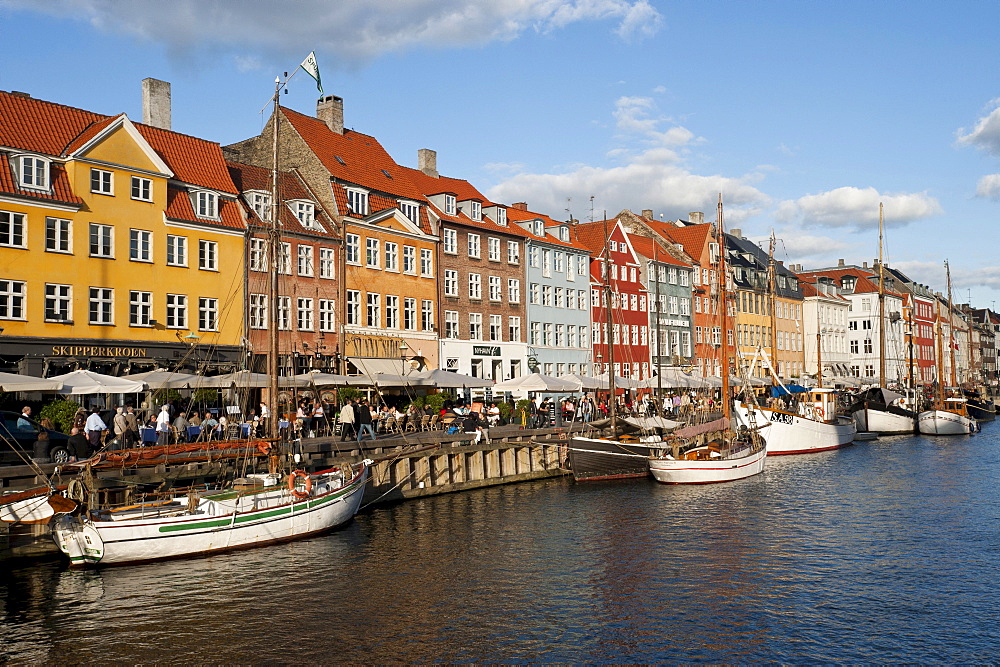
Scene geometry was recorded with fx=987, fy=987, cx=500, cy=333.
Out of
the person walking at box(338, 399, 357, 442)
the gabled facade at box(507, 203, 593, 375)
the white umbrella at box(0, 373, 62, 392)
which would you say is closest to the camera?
the white umbrella at box(0, 373, 62, 392)

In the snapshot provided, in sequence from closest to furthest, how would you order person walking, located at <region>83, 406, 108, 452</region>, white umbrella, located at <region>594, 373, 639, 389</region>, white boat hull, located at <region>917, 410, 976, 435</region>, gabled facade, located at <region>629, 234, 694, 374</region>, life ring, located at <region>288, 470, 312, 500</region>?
1. life ring, located at <region>288, 470, 312, 500</region>
2. person walking, located at <region>83, 406, 108, 452</region>
3. white umbrella, located at <region>594, 373, 639, 389</region>
4. white boat hull, located at <region>917, 410, 976, 435</region>
5. gabled facade, located at <region>629, 234, 694, 374</region>

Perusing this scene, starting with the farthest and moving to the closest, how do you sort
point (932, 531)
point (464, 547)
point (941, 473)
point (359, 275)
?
point (359, 275) → point (941, 473) → point (932, 531) → point (464, 547)

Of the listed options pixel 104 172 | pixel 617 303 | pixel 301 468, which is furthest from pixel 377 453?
pixel 617 303

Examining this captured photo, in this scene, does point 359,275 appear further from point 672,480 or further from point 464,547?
point 464,547

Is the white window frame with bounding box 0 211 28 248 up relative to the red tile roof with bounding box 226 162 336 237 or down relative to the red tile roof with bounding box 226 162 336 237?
down

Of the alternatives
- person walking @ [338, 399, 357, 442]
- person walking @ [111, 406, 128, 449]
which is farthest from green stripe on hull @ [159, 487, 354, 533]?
person walking @ [338, 399, 357, 442]

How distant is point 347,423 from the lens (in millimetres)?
39938

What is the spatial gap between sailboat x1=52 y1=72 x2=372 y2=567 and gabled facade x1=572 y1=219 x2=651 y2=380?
48.3 meters

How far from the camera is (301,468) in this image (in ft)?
111

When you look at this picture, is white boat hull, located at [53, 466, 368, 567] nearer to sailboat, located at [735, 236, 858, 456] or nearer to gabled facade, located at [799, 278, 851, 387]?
sailboat, located at [735, 236, 858, 456]

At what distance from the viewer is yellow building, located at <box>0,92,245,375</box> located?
137ft

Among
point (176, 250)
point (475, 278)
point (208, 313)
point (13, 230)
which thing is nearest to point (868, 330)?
point (475, 278)

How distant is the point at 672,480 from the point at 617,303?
3851 centimetres

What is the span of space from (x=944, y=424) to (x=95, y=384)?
65.1m
